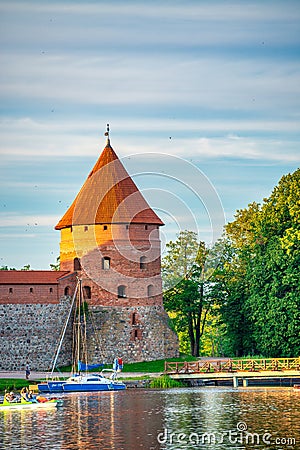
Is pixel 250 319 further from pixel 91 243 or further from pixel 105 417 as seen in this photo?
pixel 105 417

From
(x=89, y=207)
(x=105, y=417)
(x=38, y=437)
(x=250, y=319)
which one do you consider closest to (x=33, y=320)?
(x=89, y=207)

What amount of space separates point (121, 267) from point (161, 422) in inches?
849

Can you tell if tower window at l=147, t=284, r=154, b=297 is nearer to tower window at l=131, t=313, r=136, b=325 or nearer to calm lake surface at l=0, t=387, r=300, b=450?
tower window at l=131, t=313, r=136, b=325

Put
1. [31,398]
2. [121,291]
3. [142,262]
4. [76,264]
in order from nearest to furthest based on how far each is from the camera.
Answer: [31,398]
[121,291]
[142,262]
[76,264]

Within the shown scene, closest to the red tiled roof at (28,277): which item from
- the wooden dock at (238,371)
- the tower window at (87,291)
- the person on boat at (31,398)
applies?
the tower window at (87,291)

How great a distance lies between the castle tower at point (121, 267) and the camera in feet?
183

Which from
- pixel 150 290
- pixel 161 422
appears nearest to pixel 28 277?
pixel 150 290

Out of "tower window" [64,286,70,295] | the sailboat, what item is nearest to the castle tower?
the sailboat

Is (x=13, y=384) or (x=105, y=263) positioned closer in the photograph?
(x=13, y=384)

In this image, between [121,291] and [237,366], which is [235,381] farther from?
[121,291]

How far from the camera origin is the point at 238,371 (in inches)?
1877
